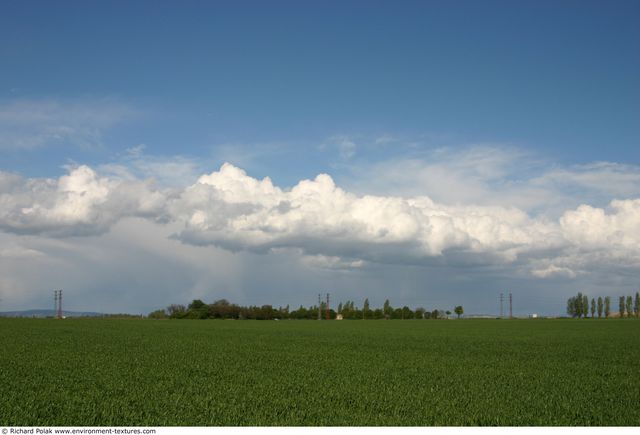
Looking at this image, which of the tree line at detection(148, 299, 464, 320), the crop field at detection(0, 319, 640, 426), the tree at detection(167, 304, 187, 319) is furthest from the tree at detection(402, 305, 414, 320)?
the crop field at detection(0, 319, 640, 426)

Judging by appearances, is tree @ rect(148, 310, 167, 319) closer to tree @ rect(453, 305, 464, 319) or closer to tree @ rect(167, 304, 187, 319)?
tree @ rect(167, 304, 187, 319)

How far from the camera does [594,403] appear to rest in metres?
14.4

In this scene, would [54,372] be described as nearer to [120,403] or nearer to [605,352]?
[120,403]

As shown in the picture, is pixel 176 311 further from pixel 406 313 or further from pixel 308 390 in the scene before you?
pixel 308 390

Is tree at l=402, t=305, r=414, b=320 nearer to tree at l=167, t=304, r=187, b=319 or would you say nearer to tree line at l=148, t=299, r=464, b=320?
tree line at l=148, t=299, r=464, b=320

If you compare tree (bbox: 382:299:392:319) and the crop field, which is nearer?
the crop field

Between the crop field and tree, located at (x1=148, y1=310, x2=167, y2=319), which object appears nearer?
the crop field

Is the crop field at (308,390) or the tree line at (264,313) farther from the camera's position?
the tree line at (264,313)

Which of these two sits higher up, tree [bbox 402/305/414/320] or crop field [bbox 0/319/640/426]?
crop field [bbox 0/319/640/426]

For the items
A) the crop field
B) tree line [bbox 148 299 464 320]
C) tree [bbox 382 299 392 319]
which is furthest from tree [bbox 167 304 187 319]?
the crop field

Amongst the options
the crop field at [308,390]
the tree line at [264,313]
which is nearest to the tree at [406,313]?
the tree line at [264,313]

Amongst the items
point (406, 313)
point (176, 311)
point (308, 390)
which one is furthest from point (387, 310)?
point (308, 390)

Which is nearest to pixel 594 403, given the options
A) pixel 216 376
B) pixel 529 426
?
pixel 529 426

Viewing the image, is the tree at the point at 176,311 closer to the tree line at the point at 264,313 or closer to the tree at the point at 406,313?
the tree line at the point at 264,313
